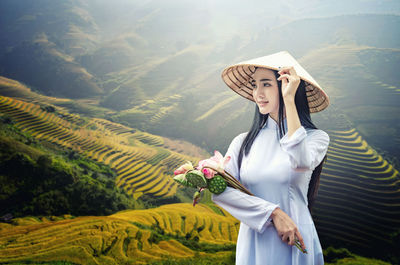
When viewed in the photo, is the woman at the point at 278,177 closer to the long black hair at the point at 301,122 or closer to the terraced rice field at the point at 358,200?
the long black hair at the point at 301,122

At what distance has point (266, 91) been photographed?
129 centimetres

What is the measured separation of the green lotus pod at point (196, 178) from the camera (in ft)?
3.59

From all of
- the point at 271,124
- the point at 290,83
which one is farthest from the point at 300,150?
the point at 271,124

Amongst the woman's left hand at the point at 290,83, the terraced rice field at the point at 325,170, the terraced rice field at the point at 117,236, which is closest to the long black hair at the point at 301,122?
the woman's left hand at the point at 290,83

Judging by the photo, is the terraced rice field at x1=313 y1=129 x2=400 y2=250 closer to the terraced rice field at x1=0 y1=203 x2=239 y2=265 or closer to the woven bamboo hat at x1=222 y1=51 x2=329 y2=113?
the terraced rice field at x1=0 y1=203 x2=239 y2=265

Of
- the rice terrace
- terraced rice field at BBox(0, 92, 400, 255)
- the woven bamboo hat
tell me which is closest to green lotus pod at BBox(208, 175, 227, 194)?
the rice terrace

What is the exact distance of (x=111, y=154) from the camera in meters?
5.68

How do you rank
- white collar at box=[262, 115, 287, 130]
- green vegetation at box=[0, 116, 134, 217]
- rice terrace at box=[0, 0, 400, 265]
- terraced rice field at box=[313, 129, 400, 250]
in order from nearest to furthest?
1. white collar at box=[262, 115, 287, 130]
2. rice terrace at box=[0, 0, 400, 265]
3. green vegetation at box=[0, 116, 134, 217]
4. terraced rice field at box=[313, 129, 400, 250]

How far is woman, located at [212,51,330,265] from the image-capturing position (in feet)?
3.38

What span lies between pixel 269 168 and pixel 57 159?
16.0ft

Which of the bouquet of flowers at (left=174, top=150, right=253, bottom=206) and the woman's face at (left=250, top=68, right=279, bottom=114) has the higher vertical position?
the woman's face at (left=250, top=68, right=279, bottom=114)

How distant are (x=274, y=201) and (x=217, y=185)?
0.30m

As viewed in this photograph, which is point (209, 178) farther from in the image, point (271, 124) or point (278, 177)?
point (271, 124)

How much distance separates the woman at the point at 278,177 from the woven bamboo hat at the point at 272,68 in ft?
0.03
